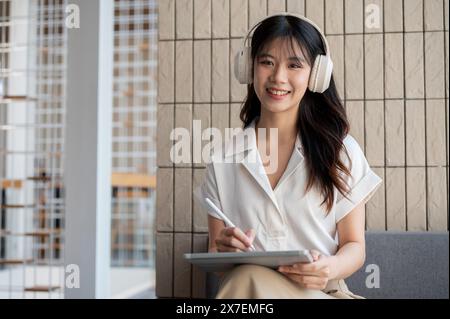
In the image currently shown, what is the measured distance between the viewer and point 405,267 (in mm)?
1546

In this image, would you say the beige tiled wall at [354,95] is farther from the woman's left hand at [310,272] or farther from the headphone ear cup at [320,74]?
the woman's left hand at [310,272]

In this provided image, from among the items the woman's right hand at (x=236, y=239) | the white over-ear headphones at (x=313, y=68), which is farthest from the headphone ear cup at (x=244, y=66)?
the woman's right hand at (x=236, y=239)

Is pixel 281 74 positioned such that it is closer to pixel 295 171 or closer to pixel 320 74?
pixel 320 74

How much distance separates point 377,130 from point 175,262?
792 mm

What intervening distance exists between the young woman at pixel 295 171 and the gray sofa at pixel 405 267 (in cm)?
41

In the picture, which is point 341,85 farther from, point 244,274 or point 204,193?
point 244,274

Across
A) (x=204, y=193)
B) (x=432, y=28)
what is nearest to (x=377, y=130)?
(x=432, y=28)

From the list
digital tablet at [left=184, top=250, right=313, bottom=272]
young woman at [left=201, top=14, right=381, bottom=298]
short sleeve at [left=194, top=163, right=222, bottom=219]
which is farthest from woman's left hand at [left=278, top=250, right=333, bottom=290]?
short sleeve at [left=194, top=163, right=222, bottom=219]

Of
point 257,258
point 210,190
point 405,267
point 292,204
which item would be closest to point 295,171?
point 292,204

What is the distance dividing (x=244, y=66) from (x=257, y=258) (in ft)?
1.70

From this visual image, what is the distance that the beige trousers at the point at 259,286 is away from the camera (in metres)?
0.94

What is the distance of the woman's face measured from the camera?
1.18 m

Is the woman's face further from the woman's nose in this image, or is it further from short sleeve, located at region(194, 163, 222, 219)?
short sleeve, located at region(194, 163, 222, 219)

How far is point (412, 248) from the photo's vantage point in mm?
1549
